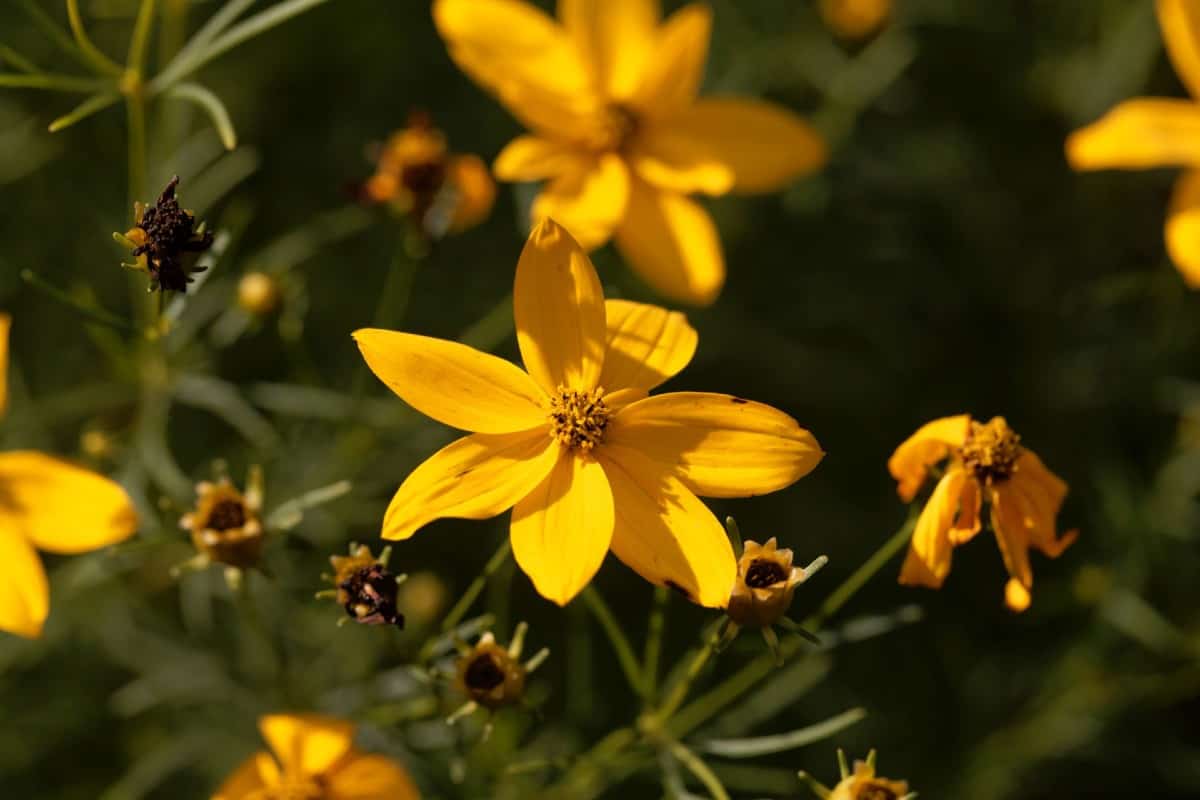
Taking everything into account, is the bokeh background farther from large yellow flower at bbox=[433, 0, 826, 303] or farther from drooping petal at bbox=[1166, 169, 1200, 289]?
drooping petal at bbox=[1166, 169, 1200, 289]

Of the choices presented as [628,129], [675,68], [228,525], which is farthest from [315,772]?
[675,68]

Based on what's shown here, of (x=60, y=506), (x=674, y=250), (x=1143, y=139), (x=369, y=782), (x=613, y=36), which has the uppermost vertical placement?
(x=613, y=36)

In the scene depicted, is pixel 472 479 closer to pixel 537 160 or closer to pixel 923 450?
pixel 923 450

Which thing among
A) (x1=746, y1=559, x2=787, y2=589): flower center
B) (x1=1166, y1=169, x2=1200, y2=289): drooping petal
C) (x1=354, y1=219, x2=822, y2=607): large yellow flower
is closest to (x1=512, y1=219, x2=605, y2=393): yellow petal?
(x1=354, y1=219, x2=822, y2=607): large yellow flower

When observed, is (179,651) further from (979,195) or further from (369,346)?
(979,195)

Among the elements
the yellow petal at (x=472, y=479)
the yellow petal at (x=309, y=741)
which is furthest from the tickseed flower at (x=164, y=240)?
the yellow petal at (x=309, y=741)

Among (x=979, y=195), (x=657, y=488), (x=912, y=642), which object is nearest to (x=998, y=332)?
(x=979, y=195)

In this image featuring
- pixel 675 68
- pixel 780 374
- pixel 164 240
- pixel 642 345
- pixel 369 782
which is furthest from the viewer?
pixel 780 374
